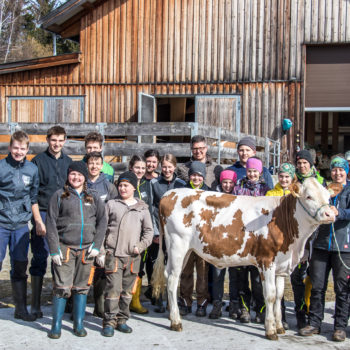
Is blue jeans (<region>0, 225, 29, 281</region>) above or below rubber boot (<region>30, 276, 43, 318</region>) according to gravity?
above

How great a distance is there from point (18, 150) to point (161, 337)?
94.7 inches

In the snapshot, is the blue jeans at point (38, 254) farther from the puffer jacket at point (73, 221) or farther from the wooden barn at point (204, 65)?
the wooden barn at point (204, 65)

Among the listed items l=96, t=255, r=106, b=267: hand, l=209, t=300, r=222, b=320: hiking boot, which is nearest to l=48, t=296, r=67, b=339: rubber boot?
l=96, t=255, r=106, b=267: hand

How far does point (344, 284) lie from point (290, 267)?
1.92 feet

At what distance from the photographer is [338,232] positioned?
4.97m

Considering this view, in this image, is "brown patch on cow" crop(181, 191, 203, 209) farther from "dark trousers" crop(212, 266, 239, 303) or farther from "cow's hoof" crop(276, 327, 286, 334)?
"cow's hoof" crop(276, 327, 286, 334)

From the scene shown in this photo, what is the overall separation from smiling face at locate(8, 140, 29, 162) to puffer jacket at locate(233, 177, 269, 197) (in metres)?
2.33

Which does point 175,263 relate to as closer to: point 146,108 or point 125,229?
point 125,229

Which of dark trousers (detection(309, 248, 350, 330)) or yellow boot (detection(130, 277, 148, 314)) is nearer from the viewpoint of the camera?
dark trousers (detection(309, 248, 350, 330))

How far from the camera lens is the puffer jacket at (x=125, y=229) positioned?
5.11 metres

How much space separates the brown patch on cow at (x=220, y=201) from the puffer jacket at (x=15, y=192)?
190cm

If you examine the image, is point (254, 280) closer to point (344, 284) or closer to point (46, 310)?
point (344, 284)

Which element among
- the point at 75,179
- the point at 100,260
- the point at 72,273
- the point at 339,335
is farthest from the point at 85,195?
the point at 339,335

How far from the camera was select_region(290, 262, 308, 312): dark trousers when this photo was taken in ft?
16.8
